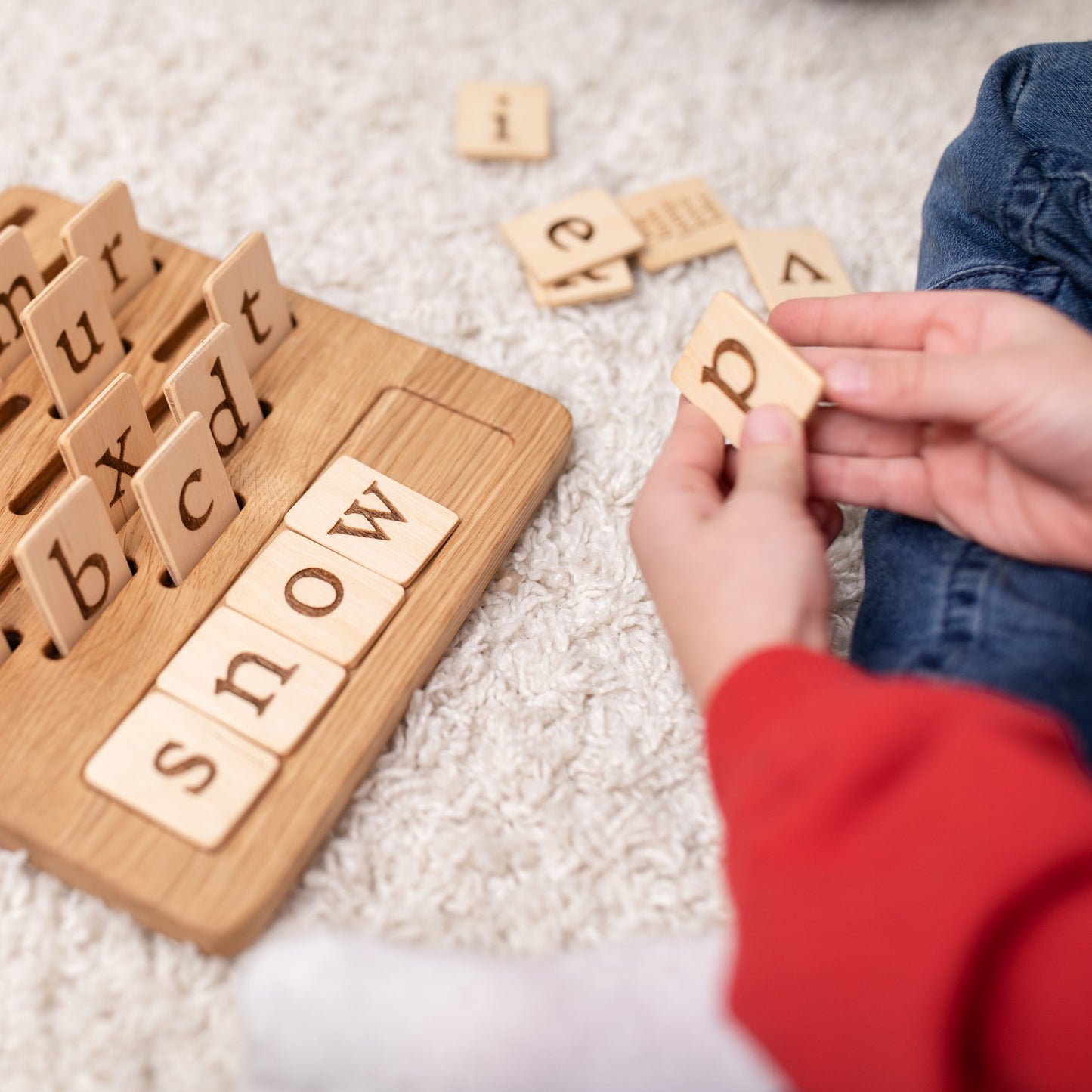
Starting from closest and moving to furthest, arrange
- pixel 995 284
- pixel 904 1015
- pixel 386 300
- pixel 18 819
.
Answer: pixel 904 1015 < pixel 18 819 < pixel 995 284 < pixel 386 300

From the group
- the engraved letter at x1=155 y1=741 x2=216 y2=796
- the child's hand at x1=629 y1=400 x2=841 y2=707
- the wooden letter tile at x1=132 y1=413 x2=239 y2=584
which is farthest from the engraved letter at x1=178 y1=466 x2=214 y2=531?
the child's hand at x1=629 y1=400 x2=841 y2=707

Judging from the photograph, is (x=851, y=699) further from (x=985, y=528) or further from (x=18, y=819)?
(x=18, y=819)

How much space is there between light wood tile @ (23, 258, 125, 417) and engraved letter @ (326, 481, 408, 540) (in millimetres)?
181

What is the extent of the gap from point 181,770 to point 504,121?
593 millimetres

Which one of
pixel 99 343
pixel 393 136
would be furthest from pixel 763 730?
pixel 393 136

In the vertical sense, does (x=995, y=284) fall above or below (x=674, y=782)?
above

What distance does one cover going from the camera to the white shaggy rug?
0.52 meters

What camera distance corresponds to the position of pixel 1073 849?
39 cm

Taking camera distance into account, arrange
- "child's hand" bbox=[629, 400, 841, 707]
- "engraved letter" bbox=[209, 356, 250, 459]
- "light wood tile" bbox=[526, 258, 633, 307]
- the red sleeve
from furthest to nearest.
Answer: "light wood tile" bbox=[526, 258, 633, 307], "engraved letter" bbox=[209, 356, 250, 459], "child's hand" bbox=[629, 400, 841, 707], the red sleeve

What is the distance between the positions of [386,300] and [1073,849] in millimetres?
573

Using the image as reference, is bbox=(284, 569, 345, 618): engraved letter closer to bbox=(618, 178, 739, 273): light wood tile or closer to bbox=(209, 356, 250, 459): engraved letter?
bbox=(209, 356, 250, 459): engraved letter

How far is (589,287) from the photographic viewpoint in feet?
2.52

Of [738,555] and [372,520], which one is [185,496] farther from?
[738,555]

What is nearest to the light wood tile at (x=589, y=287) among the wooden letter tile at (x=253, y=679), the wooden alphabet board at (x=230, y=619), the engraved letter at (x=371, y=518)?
the wooden alphabet board at (x=230, y=619)
